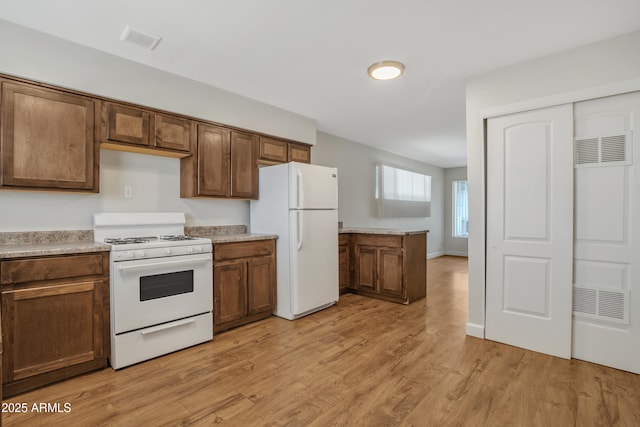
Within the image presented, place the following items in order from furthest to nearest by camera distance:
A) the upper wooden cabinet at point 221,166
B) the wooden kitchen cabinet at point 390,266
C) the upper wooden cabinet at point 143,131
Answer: the wooden kitchen cabinet at point 390,266
the upper wooden cabinet at point 221,166
the upper wooden cabinet at point 143,131

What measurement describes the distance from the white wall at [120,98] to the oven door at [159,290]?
719mm

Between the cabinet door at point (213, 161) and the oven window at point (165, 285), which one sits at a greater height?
the cabinet door at point (213, 161)

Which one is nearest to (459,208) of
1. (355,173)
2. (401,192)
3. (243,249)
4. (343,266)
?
(401,192)

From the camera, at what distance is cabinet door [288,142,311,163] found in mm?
4156

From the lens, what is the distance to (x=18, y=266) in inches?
82.7

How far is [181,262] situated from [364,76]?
2335mm

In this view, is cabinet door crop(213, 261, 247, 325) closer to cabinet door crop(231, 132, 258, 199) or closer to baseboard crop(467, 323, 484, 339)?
cabinet door crop(231, 132, 258, 199)

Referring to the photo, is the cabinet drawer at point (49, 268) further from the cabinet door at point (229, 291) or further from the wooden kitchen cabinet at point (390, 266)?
the wooden kitchen cabinet at point (390, 266)

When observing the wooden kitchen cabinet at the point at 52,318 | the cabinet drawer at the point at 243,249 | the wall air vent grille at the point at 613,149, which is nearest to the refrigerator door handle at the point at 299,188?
the cabinet drawer at the point at 243,249

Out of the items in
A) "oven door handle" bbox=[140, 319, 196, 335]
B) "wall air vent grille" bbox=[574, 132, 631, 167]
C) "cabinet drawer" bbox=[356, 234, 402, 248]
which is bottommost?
"oven door handle" bbox=[140, 319, 196, 335]

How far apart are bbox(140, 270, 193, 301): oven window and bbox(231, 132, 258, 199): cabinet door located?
1.09 meters

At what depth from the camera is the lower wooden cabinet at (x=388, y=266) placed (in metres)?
4.11

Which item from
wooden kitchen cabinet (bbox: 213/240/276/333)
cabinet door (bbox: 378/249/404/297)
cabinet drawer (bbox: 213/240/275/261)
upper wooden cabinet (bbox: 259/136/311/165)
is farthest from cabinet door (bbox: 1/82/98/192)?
cabinet door (bbox: 378/249/404/297)

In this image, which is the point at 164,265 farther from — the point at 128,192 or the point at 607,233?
the point at 607,233
